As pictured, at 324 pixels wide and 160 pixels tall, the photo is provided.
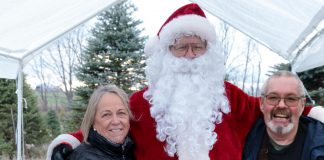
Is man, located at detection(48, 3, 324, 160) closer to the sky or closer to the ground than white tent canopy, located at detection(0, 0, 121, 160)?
closer to the ground

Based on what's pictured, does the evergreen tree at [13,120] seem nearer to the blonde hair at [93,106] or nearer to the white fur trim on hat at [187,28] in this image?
the white fur trim on hat at [187,28]

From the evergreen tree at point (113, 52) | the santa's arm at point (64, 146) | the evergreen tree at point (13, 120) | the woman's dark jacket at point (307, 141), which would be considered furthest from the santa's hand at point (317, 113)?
the evergreen tree at point (13, 120)

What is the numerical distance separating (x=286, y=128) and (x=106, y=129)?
3.58 ft

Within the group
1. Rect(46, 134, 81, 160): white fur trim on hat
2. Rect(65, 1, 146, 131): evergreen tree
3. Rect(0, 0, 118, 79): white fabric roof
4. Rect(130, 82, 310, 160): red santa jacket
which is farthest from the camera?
Rect(65, 1, 146, 131): evergreen tree

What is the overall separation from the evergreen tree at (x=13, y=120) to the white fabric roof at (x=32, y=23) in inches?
293

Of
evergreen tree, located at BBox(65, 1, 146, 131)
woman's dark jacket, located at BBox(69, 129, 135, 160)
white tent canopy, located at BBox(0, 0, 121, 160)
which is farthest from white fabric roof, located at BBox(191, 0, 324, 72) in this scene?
evergreen tree, located at BBox(65, 1, 146, 131)

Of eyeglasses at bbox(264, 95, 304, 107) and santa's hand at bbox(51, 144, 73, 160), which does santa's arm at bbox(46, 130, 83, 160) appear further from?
eyeglasses at bbox(264, 95, 304, 107)

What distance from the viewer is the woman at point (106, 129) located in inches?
94.0

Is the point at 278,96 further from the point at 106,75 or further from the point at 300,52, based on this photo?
the point at 106,75

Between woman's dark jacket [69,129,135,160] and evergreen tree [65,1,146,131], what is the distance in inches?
306

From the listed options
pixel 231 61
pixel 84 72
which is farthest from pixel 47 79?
pixel 84 72

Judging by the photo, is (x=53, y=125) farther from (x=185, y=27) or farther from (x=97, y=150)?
(x=97, y=150)

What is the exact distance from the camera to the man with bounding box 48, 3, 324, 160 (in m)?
2.71

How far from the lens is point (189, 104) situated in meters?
2.86
